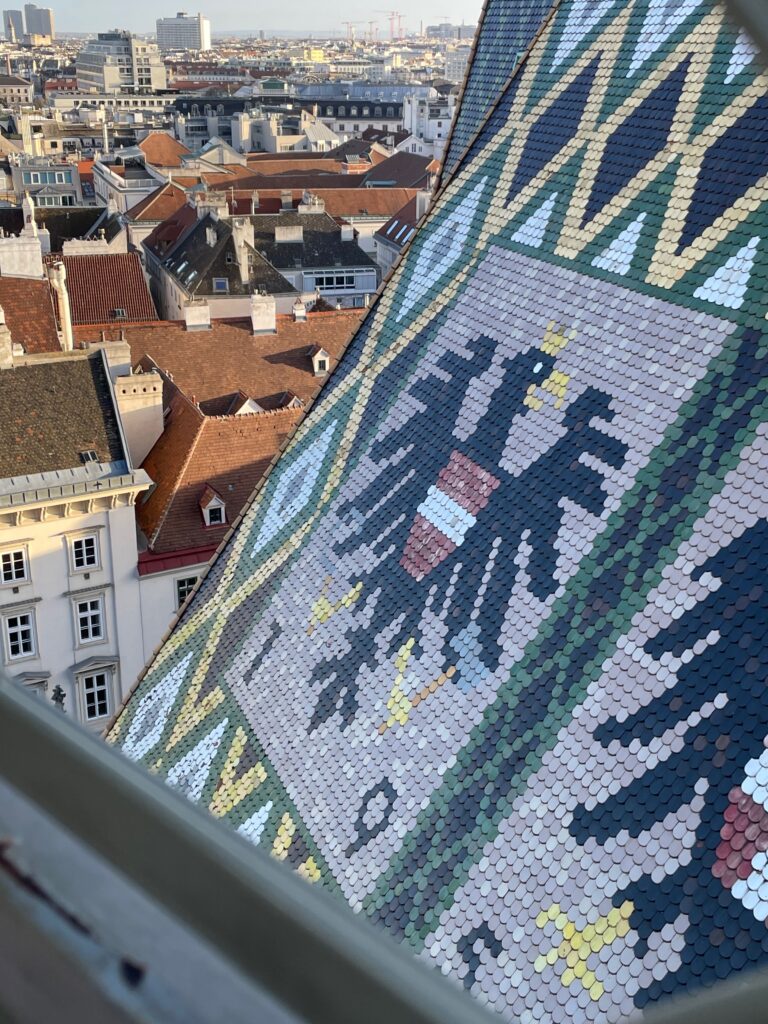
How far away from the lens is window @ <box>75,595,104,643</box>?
18.5 m

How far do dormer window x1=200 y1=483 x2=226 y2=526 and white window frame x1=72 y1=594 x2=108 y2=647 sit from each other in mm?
2269

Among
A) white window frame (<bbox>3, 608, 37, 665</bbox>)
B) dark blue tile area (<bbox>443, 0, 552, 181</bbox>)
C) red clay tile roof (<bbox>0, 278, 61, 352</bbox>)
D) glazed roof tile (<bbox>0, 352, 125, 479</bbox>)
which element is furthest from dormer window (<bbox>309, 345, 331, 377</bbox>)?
dark blue tile area (<bbox>443, 0, 552, 181</bbox>)

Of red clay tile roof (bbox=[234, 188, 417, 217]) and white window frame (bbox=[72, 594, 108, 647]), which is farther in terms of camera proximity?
red clay tile roof (bbox=[234, 188, 417, 217])

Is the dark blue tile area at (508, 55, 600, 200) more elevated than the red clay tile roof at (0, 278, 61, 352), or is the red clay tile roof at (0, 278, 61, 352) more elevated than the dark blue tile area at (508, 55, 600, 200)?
the dark blue tile area at (508, 55, 600, 200)

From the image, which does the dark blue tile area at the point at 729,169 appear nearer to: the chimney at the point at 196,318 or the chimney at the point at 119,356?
the chimney at the point at 119,356

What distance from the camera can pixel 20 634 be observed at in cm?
1795

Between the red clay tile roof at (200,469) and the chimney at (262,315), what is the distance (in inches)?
242

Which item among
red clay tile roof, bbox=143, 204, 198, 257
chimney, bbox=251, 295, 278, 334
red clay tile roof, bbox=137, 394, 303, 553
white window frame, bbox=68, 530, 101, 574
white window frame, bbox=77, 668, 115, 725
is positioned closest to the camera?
white window frame, bbox=68, 530, 101, 574

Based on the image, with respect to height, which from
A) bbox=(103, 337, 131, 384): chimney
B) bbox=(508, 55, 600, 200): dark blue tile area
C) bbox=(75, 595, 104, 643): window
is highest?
bbox=(508, 55, 600, 200): dark blue tile area

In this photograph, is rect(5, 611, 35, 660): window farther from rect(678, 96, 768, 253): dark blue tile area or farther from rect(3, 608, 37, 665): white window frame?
rect(678, 96, 768, 253): dark blue tile area

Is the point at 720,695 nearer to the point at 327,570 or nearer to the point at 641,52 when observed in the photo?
the point at 327,570

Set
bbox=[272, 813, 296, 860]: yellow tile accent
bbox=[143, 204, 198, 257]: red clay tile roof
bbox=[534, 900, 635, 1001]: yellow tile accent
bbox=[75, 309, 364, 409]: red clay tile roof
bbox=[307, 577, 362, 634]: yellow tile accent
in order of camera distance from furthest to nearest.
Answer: bbox=[143, 204, 198, 257]: red clay tile roof < bbox=[75, 309, 364, 409]: red clay tile roof < bbox=[307, 577, 362, 634]: yellow tile accent < bbox=[272, 813, 296, 860]: yellow tile accent < bbox=[534, 900, 635, 1001]: yellow tile accent

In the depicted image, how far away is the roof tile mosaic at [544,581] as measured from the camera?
6.34 m

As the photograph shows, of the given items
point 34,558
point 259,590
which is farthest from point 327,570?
point 34,558
